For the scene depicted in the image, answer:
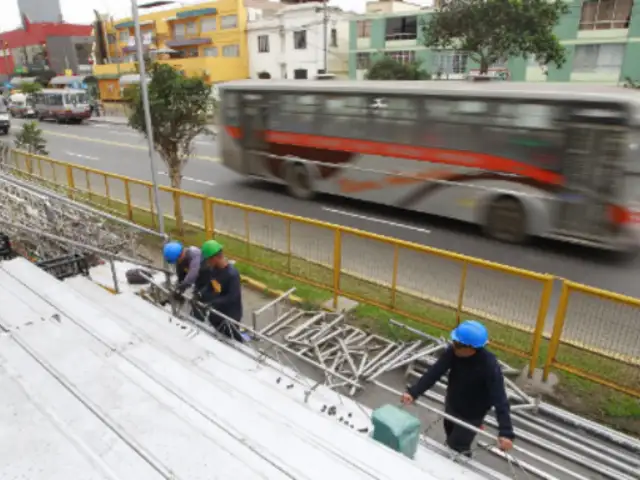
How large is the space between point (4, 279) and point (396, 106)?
28.7ft

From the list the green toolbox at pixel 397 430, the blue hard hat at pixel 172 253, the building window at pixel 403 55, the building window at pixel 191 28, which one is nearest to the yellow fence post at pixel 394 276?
the blue hard hat at pixel 172 253

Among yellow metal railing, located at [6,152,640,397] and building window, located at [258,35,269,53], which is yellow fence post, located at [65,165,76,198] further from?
building window, located at [258,35,269,53]

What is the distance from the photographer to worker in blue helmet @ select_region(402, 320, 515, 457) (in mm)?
3539

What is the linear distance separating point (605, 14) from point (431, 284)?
26.6 meters

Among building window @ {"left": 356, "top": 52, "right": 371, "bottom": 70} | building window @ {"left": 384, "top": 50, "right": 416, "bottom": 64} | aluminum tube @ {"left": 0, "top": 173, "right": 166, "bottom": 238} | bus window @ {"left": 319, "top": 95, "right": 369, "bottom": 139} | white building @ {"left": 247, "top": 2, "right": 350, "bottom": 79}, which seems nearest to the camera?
aluminum tube @ {"left": 0, "top": 173, "right": 166, "bottom": 238}

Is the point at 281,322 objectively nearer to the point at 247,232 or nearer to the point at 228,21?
the point at 247,232

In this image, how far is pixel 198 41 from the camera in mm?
45250

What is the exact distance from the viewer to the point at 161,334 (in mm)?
3977

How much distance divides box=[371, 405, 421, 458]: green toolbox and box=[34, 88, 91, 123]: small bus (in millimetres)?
37632

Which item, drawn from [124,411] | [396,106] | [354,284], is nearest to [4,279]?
[124,411]

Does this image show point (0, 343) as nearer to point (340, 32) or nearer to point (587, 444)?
point (587, 444)

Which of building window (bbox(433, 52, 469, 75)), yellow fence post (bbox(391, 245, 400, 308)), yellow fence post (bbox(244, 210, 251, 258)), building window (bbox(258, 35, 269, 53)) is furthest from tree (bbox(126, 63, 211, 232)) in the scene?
building window (bbox(258, 35, 269, 53))

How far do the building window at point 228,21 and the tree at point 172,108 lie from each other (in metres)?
35.6

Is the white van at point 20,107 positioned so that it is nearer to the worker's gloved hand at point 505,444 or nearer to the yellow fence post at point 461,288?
the yellow fence post at point 461,288
